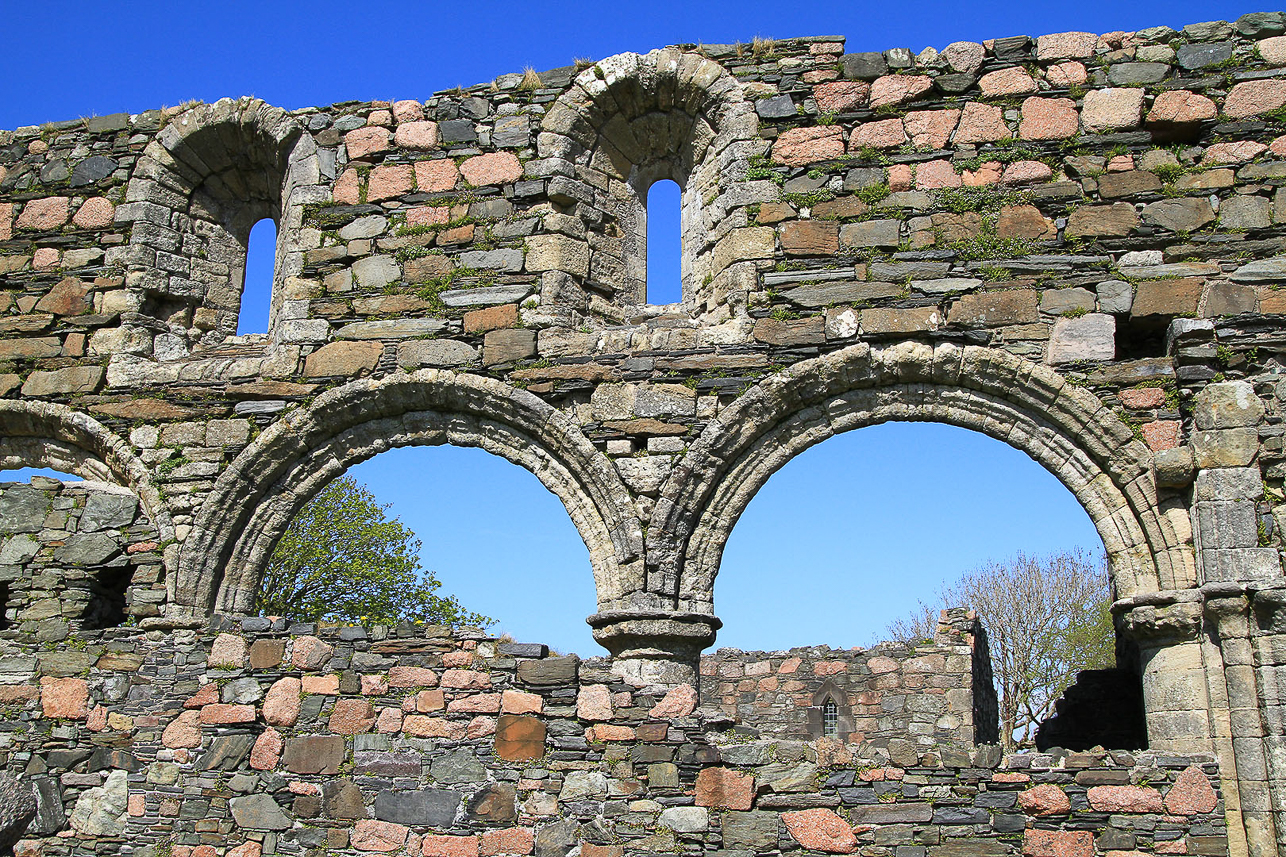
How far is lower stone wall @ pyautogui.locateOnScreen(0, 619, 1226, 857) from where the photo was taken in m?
6.46

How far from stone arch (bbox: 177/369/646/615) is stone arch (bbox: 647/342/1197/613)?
0.67m

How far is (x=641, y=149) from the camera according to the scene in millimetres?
10195

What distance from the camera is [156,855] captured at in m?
7.30

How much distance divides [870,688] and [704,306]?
18.4 ft

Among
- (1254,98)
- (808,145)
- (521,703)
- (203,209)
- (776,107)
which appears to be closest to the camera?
(521,703)

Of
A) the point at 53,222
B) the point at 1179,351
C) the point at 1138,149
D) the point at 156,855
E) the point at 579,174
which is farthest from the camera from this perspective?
the point at 53,222

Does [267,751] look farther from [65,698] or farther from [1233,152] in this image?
[1233,152]

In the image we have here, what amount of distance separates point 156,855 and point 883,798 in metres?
4.39

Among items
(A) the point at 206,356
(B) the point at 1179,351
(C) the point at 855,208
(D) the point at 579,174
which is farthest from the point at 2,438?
(B) the point at 1179,351

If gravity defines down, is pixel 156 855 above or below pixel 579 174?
below

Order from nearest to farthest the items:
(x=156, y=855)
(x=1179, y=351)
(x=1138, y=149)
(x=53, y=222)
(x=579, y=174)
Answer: (x=156, y=855) < (x=1179, y=351) < (x=1138, y=149) < (x=579, y=174) < (x=53, y=222)

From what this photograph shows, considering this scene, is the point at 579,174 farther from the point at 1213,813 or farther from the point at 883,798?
the point at 1213,813

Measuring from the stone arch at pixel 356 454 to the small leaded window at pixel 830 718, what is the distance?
5.63 metres

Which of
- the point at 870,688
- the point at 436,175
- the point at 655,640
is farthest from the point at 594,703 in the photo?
the point at 870,688
